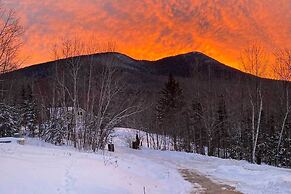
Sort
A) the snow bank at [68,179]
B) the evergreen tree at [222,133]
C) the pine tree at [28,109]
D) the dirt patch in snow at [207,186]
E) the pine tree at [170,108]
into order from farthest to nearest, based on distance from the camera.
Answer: the pine tree at [28,109], the pine tree at [170,108], the evergreen tree at [222,133], the dirt patch in snow at [207,186], the snow bank at [68,179]

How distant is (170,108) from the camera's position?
177ft

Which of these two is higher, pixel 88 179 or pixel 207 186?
pixel 88 179

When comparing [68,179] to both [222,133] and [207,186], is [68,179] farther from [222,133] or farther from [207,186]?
[222,133]

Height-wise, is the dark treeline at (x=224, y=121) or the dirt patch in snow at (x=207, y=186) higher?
the dark treeline at (x=224, y=121)

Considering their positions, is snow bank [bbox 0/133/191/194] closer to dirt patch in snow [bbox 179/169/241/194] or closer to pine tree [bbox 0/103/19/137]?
dirt patch in snow [bbox 179/169/241/194]

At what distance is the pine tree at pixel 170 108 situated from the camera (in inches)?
1953

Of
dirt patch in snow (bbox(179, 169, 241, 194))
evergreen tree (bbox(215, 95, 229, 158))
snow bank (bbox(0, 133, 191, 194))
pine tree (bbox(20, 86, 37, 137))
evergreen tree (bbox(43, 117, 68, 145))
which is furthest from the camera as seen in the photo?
pine tree (bbox(20, 86, 37, 137))

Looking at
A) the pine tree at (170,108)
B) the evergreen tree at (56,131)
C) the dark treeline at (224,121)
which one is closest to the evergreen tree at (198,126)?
the dark treeline at (224,121)

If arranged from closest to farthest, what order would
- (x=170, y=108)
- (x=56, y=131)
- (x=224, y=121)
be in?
(x=56, y=131), (x=224, y=121), (x=170, y=108)

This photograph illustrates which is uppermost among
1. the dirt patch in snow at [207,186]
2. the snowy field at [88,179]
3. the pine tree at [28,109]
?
the pine tree at [28,109]

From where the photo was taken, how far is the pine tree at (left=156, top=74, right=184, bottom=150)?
163ft

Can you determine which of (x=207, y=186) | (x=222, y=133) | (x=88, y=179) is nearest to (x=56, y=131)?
(x=207, y=186)

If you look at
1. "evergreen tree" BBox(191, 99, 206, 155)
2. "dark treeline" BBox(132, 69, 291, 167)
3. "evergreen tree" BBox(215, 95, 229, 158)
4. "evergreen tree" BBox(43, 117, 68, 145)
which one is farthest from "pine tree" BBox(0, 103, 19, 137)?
"evergreen tree" BBox(215, 95, 229, 158)

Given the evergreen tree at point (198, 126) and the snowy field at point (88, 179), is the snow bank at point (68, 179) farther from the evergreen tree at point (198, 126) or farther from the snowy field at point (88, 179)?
the evergreen tree at point (198, 126)
